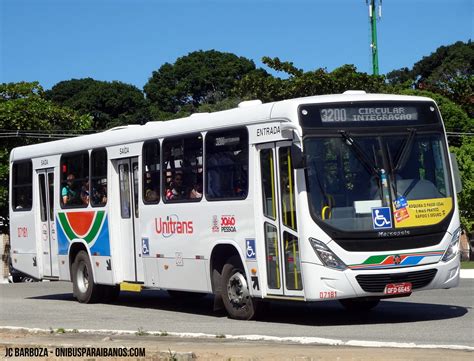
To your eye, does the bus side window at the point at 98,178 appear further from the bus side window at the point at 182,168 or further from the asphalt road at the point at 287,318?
the bus side window at the point at 182,168

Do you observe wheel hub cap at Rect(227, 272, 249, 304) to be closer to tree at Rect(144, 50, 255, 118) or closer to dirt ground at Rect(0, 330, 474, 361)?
dirt ground at Rect(0, 330, 474, 361)

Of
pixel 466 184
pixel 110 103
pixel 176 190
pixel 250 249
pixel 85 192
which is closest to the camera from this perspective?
pixel 250 249

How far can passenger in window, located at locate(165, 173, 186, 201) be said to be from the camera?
17.2 m

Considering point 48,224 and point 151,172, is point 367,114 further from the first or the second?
point 48,224

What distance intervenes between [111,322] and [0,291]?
11332mm

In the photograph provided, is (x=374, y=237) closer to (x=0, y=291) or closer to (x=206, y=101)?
(x=0, y=291)

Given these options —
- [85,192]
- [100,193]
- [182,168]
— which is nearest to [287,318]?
[182,168]

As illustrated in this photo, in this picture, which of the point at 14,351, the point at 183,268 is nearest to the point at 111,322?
the point at 183,268

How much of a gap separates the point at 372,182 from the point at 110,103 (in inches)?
2818

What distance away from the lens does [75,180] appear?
20891 mm

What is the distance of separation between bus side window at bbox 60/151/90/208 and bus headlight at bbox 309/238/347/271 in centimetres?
756

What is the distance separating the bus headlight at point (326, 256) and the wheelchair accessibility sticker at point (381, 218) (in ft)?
2.28

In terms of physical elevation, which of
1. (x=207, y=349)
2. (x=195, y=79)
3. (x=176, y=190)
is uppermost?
(x=195, y=79)

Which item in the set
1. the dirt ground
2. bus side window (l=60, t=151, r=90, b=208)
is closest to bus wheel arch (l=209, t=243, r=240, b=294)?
the dirt ground
